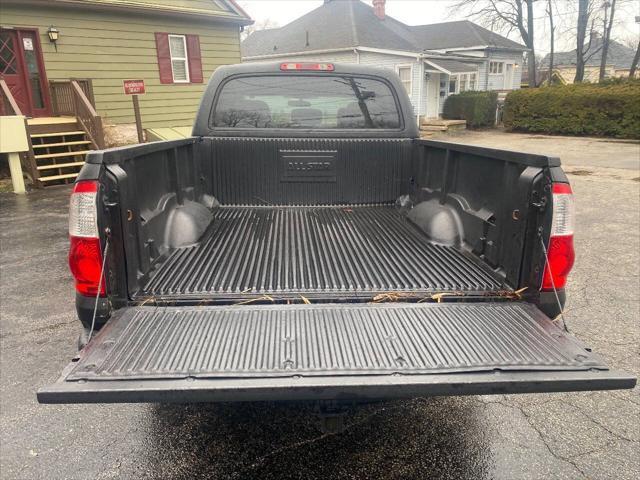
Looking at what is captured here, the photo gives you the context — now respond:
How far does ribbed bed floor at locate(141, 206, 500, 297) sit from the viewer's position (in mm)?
2426

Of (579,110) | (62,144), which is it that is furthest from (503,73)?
(62,144)

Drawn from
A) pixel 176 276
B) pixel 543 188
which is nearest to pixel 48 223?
pixel 176 276

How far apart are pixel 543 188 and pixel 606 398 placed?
1704mm

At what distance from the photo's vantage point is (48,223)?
295 inches

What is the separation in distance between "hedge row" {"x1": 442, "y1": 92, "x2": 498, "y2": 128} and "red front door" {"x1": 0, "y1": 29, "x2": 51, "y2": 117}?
18.8 metres

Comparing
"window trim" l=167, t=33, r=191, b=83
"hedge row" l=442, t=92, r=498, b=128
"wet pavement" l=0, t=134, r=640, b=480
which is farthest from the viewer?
"hedge row" l=442, t=92, r=498, b=128

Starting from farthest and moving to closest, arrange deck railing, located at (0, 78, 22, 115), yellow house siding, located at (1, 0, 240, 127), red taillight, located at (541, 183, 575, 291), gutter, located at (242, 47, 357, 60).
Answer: gutter, located at (242, 47, 357, 60)
yellow house siding, located at (1, 0, 240, 127)
deck railing, located at (0, 78, 22, 115)
red taillight, located at (541, 183, 575, 291)

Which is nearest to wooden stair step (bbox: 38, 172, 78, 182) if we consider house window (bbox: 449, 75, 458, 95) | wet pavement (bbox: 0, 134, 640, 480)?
wet pavement (bbox: 0, 134, 640, 480)

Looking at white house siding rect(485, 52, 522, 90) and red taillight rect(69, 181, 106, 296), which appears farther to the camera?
white house siding rect(485, 52, 522, 90)

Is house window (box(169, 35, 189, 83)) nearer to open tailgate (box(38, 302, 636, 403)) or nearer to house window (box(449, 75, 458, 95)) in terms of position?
open tailgate (box(38, 302, 636, 403))

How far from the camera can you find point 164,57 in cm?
1490

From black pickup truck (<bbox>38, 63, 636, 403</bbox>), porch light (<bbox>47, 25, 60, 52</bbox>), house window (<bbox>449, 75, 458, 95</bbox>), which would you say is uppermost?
porch light (<bbox>47, 25, 60, 52</bbox>)

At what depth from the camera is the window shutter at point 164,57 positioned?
1470 cm

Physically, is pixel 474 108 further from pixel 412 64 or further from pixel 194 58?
pixel 194 58
